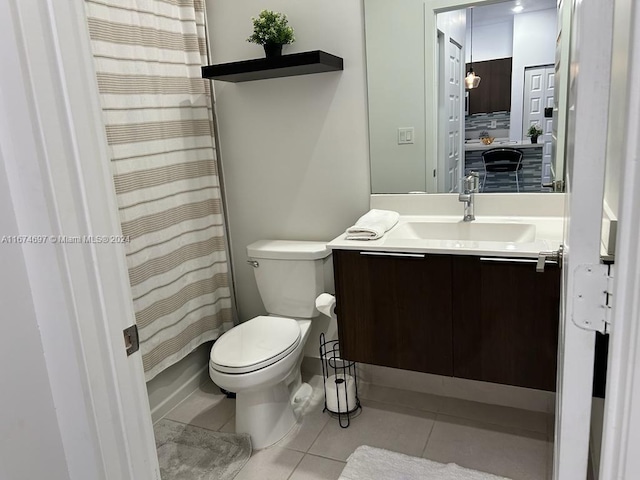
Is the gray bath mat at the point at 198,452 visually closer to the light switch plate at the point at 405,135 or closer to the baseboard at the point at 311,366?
the baseboard at the point at 311,366

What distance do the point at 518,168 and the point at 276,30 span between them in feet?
4.18

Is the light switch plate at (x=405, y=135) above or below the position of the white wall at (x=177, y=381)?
above

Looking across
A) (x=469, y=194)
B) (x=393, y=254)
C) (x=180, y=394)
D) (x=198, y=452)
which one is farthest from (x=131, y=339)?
(x=180, y=394)

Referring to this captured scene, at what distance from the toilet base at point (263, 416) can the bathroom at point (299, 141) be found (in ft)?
0.41

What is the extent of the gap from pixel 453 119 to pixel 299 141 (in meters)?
0.77

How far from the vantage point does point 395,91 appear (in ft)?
7.50

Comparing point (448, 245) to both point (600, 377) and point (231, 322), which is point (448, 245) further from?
point (231, 322)

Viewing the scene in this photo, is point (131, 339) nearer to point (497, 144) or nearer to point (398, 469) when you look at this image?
point (398, 469)

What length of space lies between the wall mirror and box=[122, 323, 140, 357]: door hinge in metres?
1.64

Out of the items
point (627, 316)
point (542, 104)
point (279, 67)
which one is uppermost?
point (279, 67)

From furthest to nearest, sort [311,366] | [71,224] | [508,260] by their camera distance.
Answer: [311,366], [508,260], [71,224]

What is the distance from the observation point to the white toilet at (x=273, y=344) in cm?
203

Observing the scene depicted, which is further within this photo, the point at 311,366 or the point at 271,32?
the point at 311,366

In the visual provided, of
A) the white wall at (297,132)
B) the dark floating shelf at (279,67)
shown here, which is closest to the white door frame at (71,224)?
the dark floating shelf at (279,67)
